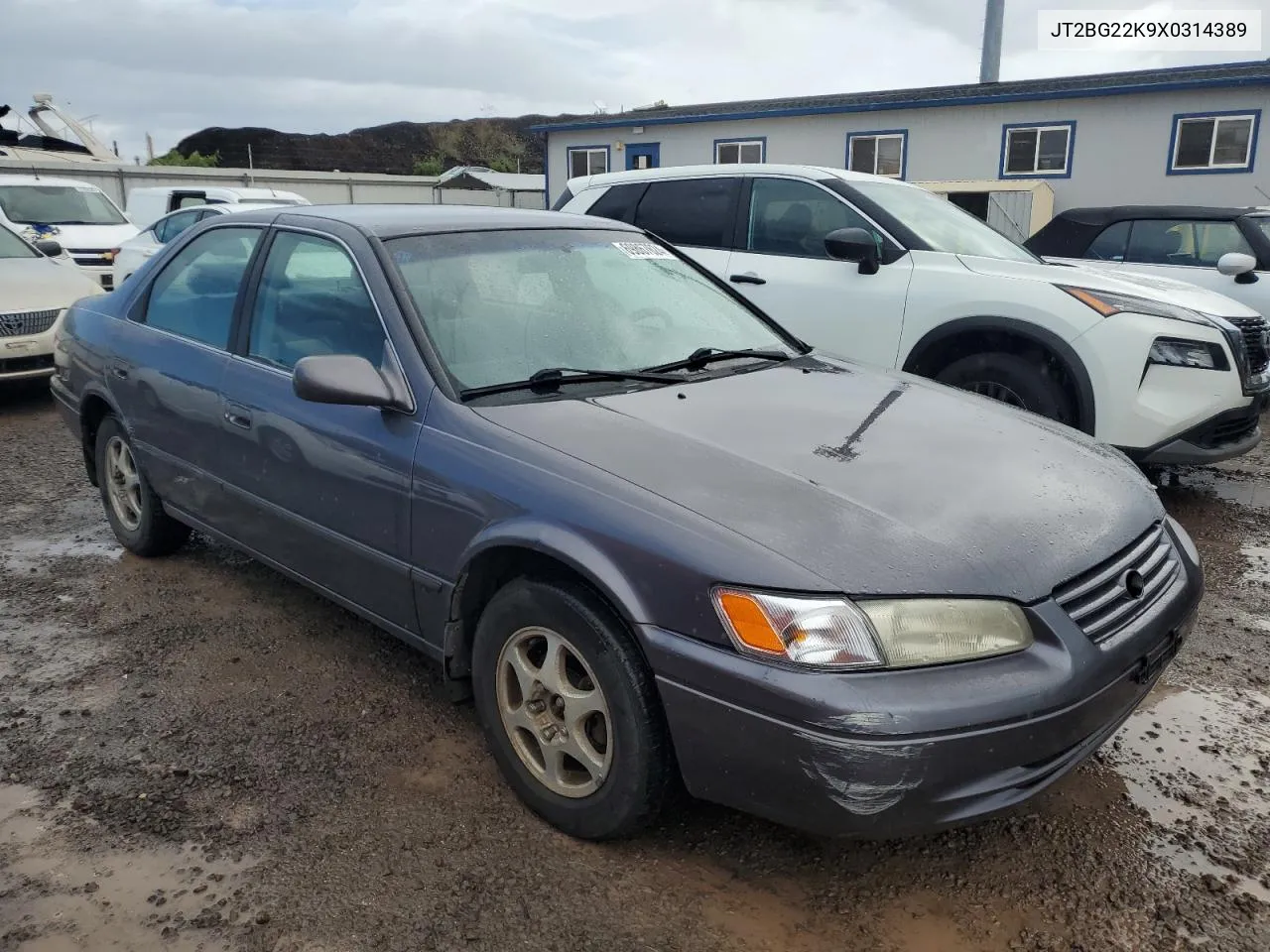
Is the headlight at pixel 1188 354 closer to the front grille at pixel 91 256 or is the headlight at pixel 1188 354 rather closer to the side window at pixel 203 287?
the side window at pixel 203 287

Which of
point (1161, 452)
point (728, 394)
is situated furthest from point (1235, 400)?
point (728, 394)

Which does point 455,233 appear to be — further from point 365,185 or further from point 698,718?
point 365,185

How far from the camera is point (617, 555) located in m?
2.32

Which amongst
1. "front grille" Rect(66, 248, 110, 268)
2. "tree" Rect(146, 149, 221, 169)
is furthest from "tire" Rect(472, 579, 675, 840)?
"tree" Rect(146, 149, 221, 169)

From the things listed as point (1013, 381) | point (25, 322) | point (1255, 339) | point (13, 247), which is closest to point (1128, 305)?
point (1013, 381)

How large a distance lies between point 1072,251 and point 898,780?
816 cm

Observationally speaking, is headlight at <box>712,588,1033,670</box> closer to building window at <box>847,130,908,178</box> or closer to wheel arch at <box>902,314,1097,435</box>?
wheel arch at <box>902,314,1097,435</box>

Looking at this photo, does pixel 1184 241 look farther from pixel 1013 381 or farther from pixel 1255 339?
pixel 1013 381

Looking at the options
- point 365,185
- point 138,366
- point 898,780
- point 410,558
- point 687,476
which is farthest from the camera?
point 365,185

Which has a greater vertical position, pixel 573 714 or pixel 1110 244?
pixel 1110 244

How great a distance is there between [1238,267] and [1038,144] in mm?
11077

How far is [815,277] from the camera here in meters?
5.99

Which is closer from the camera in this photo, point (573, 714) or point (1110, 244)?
point (573, 714)

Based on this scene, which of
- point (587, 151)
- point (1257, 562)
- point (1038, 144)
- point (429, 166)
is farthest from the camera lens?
point (429, 166)
